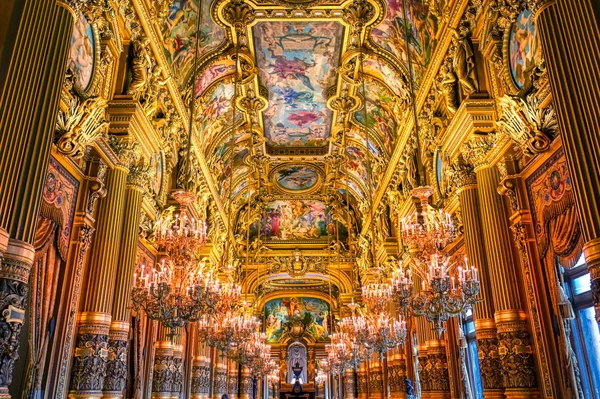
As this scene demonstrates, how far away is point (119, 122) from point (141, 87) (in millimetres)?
1054

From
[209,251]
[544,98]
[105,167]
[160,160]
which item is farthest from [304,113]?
[544,98]

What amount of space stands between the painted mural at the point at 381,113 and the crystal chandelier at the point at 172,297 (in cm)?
974

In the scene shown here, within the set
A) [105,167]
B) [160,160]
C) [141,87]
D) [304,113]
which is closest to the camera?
[105,167]

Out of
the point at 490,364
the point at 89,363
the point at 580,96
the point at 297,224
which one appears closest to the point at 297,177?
the point at 297,224

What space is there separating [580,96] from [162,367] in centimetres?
1071

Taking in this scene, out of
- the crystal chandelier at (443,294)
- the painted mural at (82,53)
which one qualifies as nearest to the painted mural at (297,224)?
the painted mural at (82,53)

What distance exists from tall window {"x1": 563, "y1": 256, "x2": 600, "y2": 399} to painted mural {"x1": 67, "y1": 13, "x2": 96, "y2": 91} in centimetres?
817

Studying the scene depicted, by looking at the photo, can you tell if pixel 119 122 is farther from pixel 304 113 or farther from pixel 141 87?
pixel 304 113

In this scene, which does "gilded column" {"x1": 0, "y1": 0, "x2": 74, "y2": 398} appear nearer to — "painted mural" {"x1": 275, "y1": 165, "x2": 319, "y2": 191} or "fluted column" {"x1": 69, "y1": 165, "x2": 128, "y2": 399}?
"fluted column" {"x1": 69, "y1": 165, "x2": 128, "y2": 399}

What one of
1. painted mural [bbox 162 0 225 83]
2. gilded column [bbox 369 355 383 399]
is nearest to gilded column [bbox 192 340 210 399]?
gilded column [bbox 369 355 383 399]

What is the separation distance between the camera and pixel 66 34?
5.59 m

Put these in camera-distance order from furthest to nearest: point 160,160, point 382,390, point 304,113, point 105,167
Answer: point 382,390
point 304,113
point 160,160
point 105,167

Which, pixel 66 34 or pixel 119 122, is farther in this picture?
pixel 119 122

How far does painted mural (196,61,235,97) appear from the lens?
14.2m
